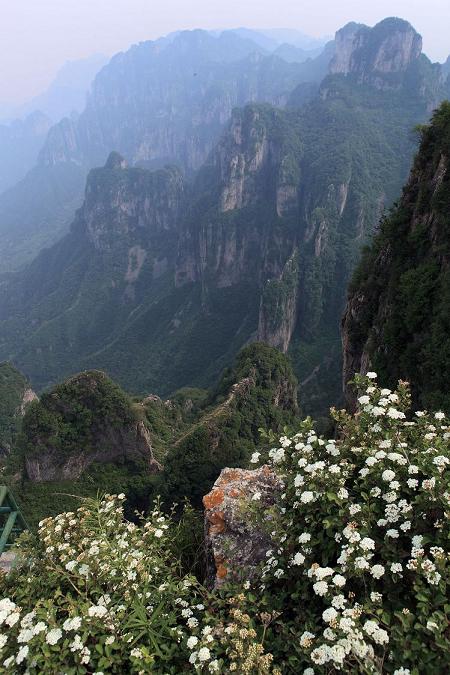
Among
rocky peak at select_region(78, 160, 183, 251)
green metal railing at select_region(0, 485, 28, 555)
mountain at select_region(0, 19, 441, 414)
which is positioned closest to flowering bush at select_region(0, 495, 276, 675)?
green metal railing at select_region(0, 485, 28, 555)

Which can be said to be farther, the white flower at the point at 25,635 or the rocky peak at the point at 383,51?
the rocky peak at the point at 383,51

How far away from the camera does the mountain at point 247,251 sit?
109 m

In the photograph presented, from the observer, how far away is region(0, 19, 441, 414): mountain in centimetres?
10931

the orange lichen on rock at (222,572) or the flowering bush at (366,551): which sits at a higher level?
the flowering bush at (366,551)

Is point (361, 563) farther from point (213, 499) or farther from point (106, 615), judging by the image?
point (213, 499)

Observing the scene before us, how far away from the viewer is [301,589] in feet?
13.9

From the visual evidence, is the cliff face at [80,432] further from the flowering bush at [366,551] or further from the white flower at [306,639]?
the white flower at [306,639]

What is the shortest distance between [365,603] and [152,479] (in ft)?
127

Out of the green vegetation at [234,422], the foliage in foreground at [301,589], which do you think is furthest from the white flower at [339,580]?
the green vegetation at [234,422]

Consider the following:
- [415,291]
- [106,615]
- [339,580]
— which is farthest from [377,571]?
[415,291]

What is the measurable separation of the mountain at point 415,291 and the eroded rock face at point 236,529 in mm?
10478

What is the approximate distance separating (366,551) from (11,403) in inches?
3151

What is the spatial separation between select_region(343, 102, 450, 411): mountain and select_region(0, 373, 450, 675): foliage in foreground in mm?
11736

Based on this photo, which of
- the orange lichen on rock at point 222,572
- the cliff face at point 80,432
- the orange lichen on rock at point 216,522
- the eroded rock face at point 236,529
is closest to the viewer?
the eroded rock face at point 236,529
